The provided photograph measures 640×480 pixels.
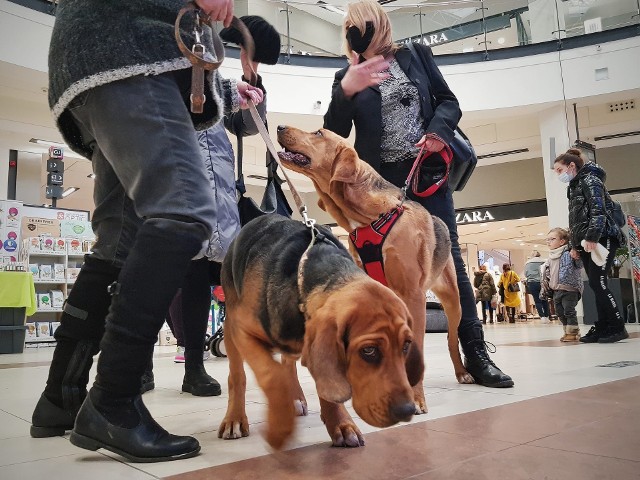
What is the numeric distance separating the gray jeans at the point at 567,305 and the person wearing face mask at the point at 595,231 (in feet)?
1.08

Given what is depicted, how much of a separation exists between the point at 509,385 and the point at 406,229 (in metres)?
0.94

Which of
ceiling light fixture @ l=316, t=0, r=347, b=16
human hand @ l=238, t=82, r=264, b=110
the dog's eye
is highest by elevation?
ceiling light fixture @ l=316, t=0, r=347, b=16

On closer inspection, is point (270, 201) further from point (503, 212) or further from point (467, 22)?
point (503, 212)

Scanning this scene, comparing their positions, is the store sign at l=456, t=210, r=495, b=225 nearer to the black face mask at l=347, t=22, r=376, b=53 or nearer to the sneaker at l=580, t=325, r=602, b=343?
the sneaker at l=580, t=325, r=602, b=343

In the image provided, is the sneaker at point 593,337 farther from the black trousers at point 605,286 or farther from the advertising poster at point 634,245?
the advertising poster at point 634,245

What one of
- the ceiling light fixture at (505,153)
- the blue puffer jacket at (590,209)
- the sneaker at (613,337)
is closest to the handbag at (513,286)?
the ceiling light fixture at (505,153)

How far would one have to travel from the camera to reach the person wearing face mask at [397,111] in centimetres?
270

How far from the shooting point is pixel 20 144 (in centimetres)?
1218

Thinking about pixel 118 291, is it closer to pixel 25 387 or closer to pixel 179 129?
pixel 179 129

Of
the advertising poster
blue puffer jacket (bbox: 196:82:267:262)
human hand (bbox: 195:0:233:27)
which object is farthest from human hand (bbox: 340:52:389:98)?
the advertising poster

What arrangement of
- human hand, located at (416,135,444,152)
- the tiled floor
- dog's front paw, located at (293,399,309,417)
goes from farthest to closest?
human hand, located at (416,135,444,152) < dog's front paw, located at (293,399,309,417) < the tiled floor

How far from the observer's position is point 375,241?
234 centimetres

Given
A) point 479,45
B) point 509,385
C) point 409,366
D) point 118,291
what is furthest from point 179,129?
point 479,45

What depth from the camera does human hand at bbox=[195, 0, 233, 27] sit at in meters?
1.57
